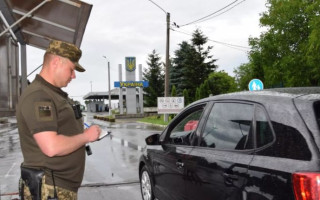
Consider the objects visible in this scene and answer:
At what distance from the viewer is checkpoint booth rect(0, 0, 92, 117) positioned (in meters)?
6.53

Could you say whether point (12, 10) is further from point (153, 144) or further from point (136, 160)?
point (136, 160)

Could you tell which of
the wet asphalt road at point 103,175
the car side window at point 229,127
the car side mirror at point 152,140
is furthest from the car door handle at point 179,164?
the wet asphalt road at point 103,175

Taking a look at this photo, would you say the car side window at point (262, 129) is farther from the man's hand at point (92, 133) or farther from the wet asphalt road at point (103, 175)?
the wet asphalt road at point (103, 175)

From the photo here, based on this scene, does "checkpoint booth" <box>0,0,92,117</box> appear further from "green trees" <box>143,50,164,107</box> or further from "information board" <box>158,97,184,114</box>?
"green trees" <box>143,50,164,107</box>

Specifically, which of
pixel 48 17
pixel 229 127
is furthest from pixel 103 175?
pixel 229 127

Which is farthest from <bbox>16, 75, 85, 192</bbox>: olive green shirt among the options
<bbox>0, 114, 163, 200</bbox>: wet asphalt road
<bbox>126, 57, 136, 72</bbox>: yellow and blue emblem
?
<bbox>126, 57, 136, 72</bbox>: yellow and blue emblem

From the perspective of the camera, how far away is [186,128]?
4391 mm

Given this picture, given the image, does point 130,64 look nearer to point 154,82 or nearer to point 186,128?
point 154,82

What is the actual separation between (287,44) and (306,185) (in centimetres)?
3636

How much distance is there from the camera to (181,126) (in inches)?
180

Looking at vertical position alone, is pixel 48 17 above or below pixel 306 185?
above

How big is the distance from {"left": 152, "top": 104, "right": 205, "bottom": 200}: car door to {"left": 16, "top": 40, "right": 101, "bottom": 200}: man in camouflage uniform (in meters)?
1.56

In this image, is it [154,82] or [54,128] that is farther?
[154,82]

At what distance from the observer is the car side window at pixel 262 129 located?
2746 millimetres
